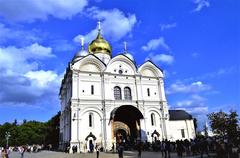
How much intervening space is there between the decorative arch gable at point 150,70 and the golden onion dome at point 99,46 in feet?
23.0

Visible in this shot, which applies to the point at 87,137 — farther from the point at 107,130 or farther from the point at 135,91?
the point at 135,91

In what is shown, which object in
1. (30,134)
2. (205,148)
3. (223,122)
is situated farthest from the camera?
(30,134)

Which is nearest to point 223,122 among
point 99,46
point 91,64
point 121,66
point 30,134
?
point 121,66

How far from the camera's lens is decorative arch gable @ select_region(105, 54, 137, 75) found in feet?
123

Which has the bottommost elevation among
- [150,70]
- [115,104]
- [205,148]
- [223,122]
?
[205,148]

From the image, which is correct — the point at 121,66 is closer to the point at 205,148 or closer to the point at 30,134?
the point at 205,148

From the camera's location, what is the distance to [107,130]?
33.8 m

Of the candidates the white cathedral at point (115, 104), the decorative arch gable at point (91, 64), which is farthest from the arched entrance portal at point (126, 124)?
the decorative arch gable at point (91, 64)

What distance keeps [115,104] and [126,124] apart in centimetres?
337

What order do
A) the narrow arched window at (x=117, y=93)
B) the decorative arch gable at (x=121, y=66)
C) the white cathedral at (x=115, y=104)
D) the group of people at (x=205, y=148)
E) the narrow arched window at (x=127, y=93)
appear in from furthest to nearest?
the decorative arch gable at (x=121, y=66) → the narrow arched window at (x=127, y=93) → the narrow arched window at (x=117, y=93) → the white cathedral at (x=115, y=104) → the group of people at (x=205, y=148)

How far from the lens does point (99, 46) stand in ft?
139

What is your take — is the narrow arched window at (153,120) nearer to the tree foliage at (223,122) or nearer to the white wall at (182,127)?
the white wall at (182,127)

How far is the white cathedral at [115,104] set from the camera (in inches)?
1320

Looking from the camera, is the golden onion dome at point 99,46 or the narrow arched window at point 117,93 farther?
the golden onion dome at point 99,46
